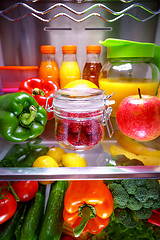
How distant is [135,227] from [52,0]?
4.29 ft

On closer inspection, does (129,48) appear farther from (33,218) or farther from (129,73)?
(33,218)

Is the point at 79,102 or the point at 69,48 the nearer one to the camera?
the point at 79,102

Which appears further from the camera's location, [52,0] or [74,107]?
[52,0]

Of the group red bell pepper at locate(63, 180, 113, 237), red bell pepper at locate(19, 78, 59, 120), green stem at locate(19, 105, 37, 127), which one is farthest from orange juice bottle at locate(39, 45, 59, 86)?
red bell pepper at locate(63, 180, 113, 237)

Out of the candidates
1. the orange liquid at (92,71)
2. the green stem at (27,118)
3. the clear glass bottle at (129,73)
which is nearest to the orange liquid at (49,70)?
the orange liquid at (92,71)

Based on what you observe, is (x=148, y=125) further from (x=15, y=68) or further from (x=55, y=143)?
(x=15, y=68)

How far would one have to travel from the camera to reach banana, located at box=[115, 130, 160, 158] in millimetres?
815

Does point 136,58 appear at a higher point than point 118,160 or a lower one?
higher

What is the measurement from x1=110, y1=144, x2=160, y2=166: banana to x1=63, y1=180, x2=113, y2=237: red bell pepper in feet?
0.59

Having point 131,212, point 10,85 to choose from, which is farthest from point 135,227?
point 10,85

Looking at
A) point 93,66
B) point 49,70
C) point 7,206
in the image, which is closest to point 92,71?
A: point 93,66

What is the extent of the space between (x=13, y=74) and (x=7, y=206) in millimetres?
814

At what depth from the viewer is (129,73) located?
3.24ft

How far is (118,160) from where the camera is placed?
750mm
